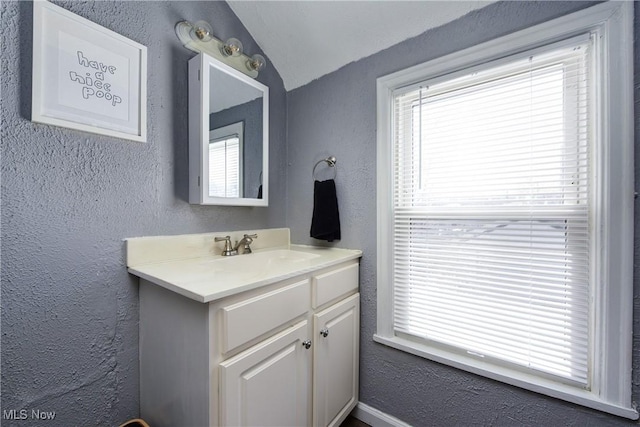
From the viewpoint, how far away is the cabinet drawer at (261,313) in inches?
31.4

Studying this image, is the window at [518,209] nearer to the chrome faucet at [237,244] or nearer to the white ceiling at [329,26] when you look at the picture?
the white ceiling at [329,26]

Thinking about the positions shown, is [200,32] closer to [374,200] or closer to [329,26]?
[329,26]

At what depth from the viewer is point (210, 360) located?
0.77 m

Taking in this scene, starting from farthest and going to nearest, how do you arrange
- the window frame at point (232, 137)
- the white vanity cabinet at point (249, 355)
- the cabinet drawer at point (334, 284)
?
the window frame at point (232, 137), the cabinet drawer at point (334, 284), the white vanity cabinet at point (249, 355)

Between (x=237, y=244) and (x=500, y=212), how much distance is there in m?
1.26

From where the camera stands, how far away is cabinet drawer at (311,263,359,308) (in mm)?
1134

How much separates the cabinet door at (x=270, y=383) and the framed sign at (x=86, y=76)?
97 cm

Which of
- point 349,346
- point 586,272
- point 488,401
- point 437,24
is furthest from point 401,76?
point 488,401

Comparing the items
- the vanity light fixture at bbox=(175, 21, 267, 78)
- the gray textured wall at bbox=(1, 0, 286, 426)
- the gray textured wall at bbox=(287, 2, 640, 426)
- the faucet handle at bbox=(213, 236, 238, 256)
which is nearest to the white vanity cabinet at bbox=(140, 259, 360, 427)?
the gray textured wall at bbox=(1, 0, 286, 426)

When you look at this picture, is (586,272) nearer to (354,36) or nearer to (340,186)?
(340,186)

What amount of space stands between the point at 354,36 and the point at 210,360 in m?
1.56

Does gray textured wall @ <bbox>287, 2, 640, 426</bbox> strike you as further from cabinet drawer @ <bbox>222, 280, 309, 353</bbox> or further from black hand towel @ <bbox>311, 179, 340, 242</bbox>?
cabinet drawer @ <bbox>222, 280, 309, 353</bbox>

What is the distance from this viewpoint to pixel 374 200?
1.40 meters

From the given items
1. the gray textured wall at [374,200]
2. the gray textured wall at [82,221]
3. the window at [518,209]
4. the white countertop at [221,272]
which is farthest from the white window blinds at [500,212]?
the gray textured wall at [82,221]
